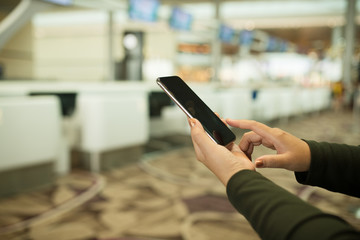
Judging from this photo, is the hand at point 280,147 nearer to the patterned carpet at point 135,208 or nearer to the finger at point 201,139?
the finger at point 201,139

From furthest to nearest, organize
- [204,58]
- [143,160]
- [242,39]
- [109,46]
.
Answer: [204,58] → [242,39] → [109,46] → [143,160]

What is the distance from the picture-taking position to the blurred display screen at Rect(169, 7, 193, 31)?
4890 mm

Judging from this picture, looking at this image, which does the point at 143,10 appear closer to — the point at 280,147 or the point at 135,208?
the point at 135,208

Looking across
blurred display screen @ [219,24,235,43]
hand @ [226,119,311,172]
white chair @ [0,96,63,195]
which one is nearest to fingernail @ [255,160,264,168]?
hand @ [226,119,311,172]

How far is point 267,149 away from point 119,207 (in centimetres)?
123

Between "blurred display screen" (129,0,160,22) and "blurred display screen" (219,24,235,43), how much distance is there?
6.31 ft

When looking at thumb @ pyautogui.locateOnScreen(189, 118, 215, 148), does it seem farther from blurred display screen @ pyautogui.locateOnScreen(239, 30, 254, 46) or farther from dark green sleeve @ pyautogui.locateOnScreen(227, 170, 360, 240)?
blurred display screen @ pyautogui.locateOnScreen(239, 30, 254, 46)

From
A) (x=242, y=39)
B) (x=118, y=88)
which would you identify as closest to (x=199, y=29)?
(x=242, y=39)

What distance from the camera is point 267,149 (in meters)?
0.80

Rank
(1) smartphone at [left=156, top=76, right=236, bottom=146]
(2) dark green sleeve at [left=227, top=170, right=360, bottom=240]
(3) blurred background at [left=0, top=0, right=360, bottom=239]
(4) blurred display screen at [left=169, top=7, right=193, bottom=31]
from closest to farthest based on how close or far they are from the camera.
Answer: (2) dark green sleeve at [left=227, top=170, right=360, bottom=240] → (1) smartphone at [left=156, top=76, right=236, bottom=146] → (3) blurred background at [left=0, top=0, right=360, bottom=239] → (4) blurred display screen at [left=169, top=7, right=193, bottom=31]

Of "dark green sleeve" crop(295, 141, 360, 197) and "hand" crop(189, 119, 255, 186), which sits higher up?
"hand" crop(189, 119, 255, 186)

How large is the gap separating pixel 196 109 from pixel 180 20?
4.57 m

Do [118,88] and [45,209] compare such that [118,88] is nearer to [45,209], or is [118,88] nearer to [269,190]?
[45,209]

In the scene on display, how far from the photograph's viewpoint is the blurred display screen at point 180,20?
4.89 m
